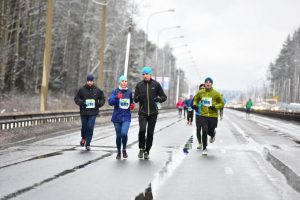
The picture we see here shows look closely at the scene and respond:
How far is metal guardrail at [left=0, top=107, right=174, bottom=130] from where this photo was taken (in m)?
18.6

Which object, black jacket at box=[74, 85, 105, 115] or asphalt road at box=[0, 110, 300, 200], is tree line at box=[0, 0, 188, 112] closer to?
black jacket at box=[74, 85, 105, 115]

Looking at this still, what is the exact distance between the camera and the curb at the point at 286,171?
360 inches

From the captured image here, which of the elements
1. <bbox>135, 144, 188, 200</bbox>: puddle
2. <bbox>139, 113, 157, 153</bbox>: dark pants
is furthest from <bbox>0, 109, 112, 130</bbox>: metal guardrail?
<bbox>139, 113, 157, 153</bbox>: dark pants

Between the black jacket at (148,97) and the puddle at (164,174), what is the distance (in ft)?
3.99

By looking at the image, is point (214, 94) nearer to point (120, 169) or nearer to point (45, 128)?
point (120, 169)

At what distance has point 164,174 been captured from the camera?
1008 centimetres

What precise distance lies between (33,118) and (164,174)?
12.2 m

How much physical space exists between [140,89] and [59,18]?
50290mm

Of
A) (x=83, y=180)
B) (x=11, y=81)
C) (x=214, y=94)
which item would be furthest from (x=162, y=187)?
(x=11, y=81)

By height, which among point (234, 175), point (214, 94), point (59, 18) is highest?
point (59, 18)

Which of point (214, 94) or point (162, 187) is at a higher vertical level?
point (214, 94)

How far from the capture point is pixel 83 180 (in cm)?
913

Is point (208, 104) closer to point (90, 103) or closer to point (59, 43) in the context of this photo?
point (90, 103)

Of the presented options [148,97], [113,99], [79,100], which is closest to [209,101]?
[148,97]
